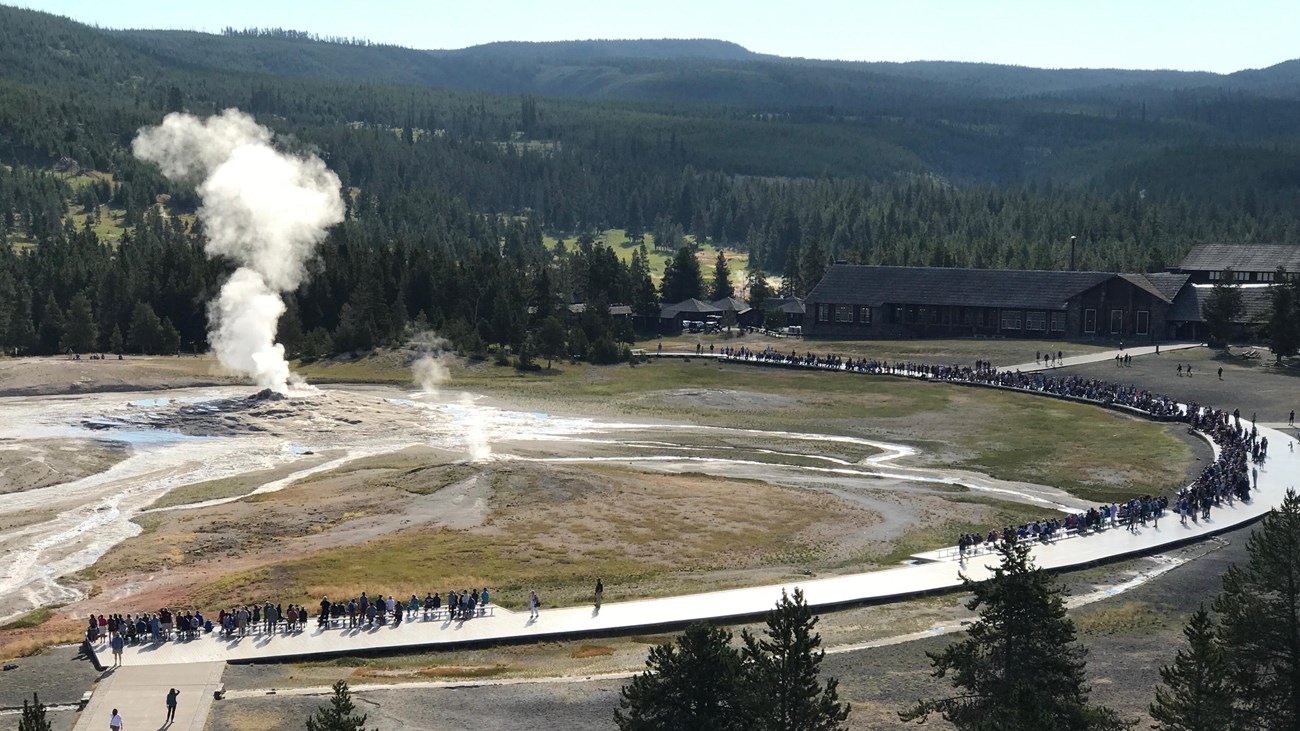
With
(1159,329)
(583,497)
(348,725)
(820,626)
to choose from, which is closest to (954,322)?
(1159,329)

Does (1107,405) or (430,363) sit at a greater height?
(1107,405)

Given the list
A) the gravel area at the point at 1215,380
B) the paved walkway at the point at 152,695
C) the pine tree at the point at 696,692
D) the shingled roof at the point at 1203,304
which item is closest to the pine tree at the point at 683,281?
the shingled roof at the point at 1203,304

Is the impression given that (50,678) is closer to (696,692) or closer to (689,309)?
(696,692)

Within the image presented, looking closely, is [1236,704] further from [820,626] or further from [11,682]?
[11,682]

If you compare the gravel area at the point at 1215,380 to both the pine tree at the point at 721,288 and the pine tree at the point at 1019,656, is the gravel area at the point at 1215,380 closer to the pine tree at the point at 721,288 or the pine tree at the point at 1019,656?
the pine tree at the point at 721,288

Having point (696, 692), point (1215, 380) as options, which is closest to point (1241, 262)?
point (1215, 380)
